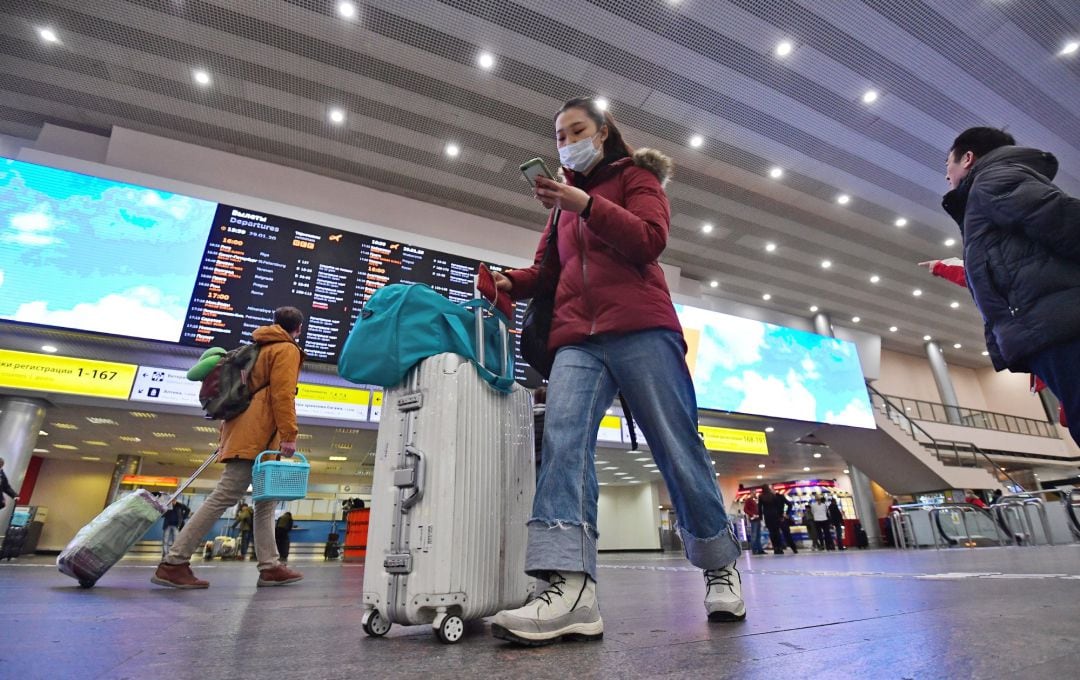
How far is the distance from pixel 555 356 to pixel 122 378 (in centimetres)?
700

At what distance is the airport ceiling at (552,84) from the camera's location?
648 centimetres

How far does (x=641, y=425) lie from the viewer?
1361mm

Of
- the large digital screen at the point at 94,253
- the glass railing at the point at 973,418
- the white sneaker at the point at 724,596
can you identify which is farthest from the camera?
the glass railing at the point at 973,418

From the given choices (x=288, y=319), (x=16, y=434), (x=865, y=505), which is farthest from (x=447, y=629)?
(x=865, y=505)

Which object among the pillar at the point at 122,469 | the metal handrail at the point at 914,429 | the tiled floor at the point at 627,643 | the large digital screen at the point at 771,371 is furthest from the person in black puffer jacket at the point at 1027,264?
the pillar at the point at 122,469

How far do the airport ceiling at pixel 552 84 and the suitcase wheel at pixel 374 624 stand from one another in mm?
6934

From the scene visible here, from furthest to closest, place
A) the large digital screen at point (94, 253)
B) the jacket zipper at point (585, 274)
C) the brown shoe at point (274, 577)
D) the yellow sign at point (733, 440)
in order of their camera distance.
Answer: the yellow sign at point (733, 440), the large digital screen at point (94, 253), the brown shoe at point (274, 577), the jacket zipper at point (585, 274)

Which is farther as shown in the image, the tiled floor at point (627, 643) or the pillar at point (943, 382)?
the pillar at point (943, 382)

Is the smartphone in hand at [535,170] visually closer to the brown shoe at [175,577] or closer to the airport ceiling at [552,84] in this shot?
the brown shoe at [175,577]

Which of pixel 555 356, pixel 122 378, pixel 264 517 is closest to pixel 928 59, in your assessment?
pixel 555 356

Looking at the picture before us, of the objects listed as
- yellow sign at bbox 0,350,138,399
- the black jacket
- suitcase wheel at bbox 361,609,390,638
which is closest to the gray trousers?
suitcase wheel at bbox 361,609,390,638

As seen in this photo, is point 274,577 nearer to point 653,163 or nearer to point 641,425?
point 641,425

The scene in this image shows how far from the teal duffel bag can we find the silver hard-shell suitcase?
4 cm

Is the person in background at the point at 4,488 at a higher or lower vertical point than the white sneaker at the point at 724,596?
higher
